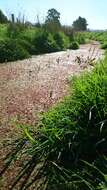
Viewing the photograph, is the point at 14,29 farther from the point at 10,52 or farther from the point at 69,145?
the point at 69,145

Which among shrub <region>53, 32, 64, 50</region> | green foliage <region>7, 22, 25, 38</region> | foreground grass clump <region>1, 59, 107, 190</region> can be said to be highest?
green foliage <region>7, 22, 25, 38</region>

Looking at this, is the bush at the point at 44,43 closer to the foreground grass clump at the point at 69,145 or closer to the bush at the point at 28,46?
the bush at the point at 28,46

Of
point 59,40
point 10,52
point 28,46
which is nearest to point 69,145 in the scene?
point 10,52

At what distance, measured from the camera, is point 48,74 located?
27.5 feet

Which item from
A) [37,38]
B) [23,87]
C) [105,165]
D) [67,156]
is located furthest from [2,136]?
[37,38]

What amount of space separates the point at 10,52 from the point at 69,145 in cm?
868

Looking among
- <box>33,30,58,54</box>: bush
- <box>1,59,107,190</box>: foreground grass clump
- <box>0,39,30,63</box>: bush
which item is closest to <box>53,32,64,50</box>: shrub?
<box>33,30,58,54</box>: bush

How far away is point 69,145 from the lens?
350 cm

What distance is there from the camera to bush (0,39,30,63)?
1171 centimetres

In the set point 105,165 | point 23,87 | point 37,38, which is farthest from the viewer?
point 37,38

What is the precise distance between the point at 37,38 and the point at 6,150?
11.4m

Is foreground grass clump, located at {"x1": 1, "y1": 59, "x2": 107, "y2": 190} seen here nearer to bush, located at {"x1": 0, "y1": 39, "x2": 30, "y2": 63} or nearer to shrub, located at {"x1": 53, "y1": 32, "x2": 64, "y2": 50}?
bush, located at {"x1": 0, "y1": 39, "x2": 30, "y2": 63}

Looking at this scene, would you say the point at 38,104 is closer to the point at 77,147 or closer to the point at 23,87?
the point at 23,87

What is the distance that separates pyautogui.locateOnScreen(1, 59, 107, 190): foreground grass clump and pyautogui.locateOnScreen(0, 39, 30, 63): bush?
774 centimetres
